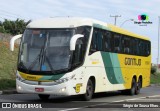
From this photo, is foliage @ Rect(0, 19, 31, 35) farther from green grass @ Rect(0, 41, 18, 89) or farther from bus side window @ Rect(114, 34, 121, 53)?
bus side window @ Rect(114, 34, 121, 53)

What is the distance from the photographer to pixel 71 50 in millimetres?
18016

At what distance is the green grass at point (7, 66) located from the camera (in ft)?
91.5

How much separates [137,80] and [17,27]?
4755 cm

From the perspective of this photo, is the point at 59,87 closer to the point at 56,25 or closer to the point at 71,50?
the point at 71,50

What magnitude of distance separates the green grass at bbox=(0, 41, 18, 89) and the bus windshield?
28.0ft

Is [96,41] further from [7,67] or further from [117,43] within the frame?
[7,67]

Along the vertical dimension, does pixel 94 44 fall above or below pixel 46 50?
above

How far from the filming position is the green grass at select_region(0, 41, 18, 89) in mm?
27886

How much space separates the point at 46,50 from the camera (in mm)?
18156

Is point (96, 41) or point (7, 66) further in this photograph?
point (7, 66)

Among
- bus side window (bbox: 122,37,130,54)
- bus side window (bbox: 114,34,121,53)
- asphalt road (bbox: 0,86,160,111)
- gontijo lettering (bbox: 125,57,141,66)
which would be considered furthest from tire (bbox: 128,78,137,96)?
asphalt road (bbox: 0,86,160,111)

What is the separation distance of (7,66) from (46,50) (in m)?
16.3

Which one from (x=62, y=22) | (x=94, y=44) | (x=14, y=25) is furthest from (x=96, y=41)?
(x=14, y=25)

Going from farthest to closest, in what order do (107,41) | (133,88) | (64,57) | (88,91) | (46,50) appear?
(133,88) → (107,41) → (88,91) → (46,50) → (64,57)
